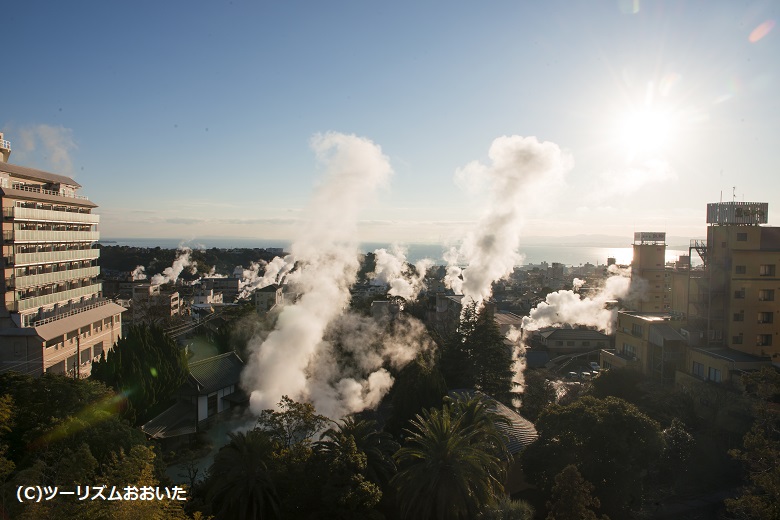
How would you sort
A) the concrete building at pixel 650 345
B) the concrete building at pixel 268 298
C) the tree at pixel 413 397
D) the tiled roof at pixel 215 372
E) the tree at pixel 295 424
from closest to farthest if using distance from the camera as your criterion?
the tree at pixel 295 424, the tree at pixel 413 397, the tiled roof at pixel 215 372, the concrete building at pixel 650 345, the concrete building at pixel 268 298

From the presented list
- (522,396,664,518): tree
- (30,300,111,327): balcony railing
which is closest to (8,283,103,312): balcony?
(30,300,111,327): balcony railing

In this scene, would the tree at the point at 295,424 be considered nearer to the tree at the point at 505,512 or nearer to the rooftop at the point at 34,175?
the tree at the point at 505,512

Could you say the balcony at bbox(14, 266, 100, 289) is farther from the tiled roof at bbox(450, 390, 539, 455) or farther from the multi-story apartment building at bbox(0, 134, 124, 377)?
the tiled roof at bbox(450, 390, 539, 455)

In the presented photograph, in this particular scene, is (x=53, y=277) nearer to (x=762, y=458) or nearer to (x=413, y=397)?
(x=413, y=397)

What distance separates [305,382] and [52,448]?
1036 centimetres

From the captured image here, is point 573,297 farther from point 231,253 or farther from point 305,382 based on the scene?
point 231,253

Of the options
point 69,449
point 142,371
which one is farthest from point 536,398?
point 69,449

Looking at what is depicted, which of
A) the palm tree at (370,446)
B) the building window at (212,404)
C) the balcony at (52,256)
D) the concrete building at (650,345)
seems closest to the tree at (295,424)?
the palm tree at (370,446)

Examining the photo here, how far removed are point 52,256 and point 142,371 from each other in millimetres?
12293

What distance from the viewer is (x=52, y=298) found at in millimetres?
29562

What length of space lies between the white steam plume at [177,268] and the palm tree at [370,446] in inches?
2812

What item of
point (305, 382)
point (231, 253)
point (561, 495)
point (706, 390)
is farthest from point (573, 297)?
point (231, 253)

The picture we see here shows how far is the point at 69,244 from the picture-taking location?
32500mm

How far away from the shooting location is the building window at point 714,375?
76.7ft
